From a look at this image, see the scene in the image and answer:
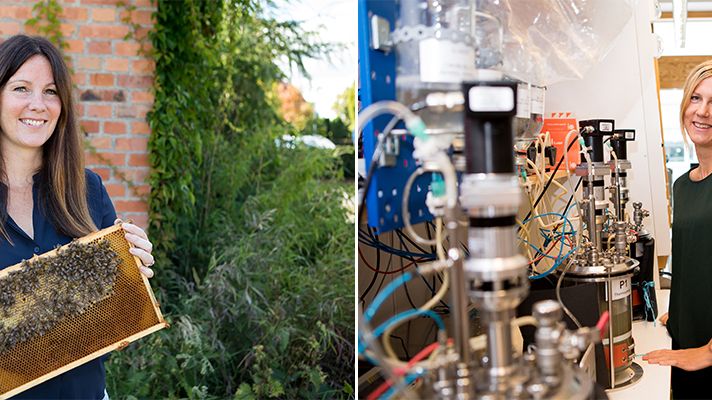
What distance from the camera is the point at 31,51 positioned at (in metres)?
1.76

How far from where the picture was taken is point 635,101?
2588mm

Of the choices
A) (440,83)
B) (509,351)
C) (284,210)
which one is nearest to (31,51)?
(440,83)

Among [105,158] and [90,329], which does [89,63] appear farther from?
[90,329]

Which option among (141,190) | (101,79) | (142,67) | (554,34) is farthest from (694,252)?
(101,79)

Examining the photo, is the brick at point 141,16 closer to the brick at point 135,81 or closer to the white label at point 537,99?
the brick at point 135,81

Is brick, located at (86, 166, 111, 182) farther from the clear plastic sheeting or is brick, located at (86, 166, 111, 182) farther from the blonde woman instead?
the blonde woman

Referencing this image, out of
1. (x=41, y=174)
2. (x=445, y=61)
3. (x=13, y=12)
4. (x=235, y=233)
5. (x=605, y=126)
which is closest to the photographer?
(x=445, y=61)

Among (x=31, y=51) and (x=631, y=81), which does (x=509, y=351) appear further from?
(x=631, y=81)

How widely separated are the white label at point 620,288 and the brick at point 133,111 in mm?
2341

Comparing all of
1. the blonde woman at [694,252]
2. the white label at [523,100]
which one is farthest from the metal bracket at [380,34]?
the blonde woman at [694,252]

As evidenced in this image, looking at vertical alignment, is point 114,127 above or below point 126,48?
below

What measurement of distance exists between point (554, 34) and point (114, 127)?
2156 millimetres

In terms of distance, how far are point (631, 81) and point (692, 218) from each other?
0.71m

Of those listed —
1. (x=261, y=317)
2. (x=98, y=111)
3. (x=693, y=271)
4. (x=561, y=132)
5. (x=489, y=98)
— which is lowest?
(x=261, y=317)
